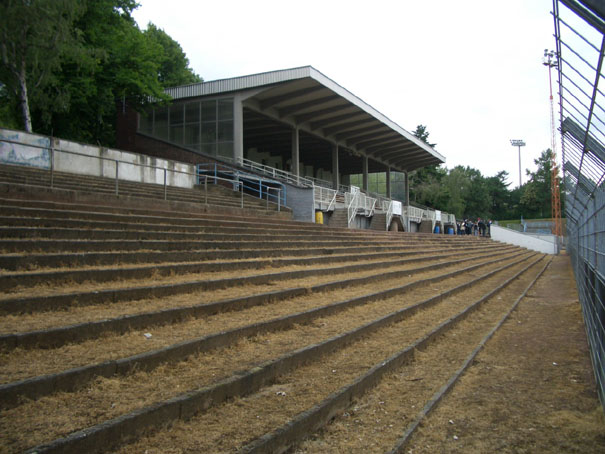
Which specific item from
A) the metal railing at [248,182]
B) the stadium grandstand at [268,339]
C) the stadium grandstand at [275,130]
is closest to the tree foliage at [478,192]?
the stadium grandstand at [275,130]

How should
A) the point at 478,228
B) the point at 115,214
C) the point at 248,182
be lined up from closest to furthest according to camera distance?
the point at 115,214 < the point at 248,182 < the point at 478,228

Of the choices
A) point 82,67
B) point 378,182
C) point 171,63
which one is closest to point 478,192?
point 378,182

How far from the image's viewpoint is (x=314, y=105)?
31.1 m

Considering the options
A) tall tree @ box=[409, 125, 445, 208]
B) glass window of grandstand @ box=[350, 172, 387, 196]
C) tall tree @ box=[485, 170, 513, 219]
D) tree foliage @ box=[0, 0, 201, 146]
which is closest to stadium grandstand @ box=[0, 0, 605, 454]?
tree foliage @ box=[0, 0, 201, 146]

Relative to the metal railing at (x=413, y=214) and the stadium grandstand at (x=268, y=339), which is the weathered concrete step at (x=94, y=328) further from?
the metal railing at (x=413, y=214)

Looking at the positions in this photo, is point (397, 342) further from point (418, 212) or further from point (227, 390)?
point (418, 212)

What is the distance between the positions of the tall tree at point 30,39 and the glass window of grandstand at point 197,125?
364 inches

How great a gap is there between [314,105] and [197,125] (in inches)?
308

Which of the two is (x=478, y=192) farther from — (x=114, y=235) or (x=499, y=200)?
(x=114, y=235)

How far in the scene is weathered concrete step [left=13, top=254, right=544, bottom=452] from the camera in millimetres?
2734

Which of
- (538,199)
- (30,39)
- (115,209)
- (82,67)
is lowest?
(115,209)

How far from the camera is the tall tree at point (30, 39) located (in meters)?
18.9

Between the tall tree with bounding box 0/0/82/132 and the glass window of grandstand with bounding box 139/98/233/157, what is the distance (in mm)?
9234

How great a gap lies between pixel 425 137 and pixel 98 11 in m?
61.2
